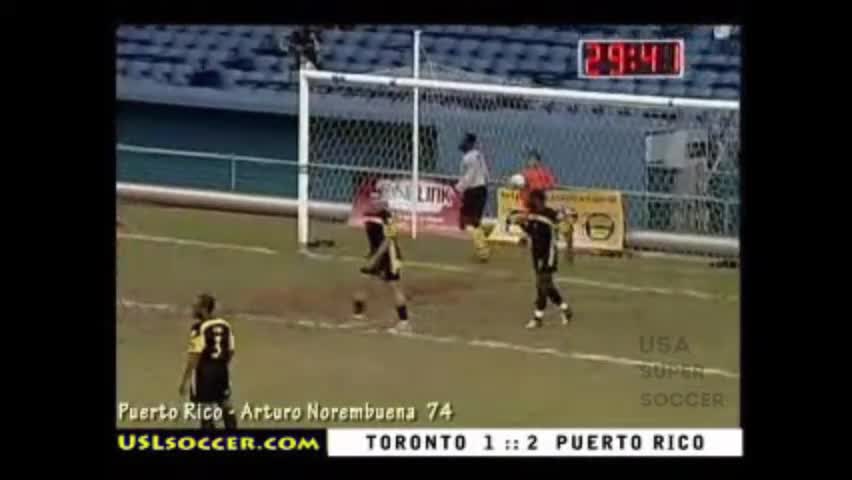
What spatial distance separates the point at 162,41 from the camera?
37.0 feet

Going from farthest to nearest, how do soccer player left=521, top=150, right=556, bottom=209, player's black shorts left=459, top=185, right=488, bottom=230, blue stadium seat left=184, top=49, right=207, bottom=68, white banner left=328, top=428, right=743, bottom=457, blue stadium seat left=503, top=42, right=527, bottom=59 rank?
player's black shorts left=459, top=185, right=488, bottom=230, soccer player left=521, top=150, right=556, bottom=209, blue stadium seat left=184, top=49, right=207, bottom=68, blue stadium seat left=503, top=42, right=527, bottom=59, white banner left=328, top=428, right=743, bottom=457

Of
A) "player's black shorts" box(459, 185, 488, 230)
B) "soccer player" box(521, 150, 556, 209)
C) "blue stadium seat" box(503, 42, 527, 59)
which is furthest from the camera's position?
"player's black shorts" box(459, 185, 488, 230)

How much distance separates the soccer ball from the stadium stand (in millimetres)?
262

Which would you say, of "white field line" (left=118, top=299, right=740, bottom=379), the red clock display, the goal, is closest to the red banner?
the goal

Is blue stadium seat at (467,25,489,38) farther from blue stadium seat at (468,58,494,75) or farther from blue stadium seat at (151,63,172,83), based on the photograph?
blue stadium seat at (151,63,172,83)

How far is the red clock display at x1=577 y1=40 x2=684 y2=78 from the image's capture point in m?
11.2

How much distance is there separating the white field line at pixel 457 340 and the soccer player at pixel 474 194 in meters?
0.34

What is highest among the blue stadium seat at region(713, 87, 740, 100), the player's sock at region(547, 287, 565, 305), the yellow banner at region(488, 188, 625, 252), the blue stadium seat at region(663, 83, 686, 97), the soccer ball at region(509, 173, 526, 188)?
the blue stadium seat at region(663, 83, 686, 97)

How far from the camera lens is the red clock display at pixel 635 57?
443 inches

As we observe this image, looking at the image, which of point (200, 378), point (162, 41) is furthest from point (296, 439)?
point (162, 41)

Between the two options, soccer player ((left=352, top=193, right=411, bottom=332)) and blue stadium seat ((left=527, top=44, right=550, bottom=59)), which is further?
soccer player ((left=352, top=193, right=411, bottom=332))

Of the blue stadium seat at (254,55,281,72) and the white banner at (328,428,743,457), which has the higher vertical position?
the blue stadium seat at (254,55,281,72)

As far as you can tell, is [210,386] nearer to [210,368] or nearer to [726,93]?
[210,368]
